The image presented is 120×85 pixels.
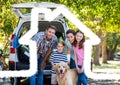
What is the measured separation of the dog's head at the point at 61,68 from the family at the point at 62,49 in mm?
62

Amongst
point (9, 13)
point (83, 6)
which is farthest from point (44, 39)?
point (9, 13)

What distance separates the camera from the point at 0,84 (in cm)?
1342

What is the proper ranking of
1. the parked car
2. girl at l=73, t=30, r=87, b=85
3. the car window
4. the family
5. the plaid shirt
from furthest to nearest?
the car window < the parked car < the plaid shirt < the family < girl at l=73, t=30, r=87, b=85

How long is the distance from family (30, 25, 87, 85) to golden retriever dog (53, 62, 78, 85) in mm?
79

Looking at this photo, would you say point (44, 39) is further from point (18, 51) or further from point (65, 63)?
point (18, 51)

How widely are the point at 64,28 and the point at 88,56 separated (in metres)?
5.02

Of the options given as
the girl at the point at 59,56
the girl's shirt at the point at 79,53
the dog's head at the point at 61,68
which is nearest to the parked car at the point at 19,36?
the dog's head at the point at 61,68

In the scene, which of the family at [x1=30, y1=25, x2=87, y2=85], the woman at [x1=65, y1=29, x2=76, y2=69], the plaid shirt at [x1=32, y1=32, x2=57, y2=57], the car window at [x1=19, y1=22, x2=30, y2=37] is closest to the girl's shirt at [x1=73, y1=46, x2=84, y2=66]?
the family at [x1=30, y1=25, x2=87, y2=85]

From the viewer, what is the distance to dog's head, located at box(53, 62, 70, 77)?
8.28 meters

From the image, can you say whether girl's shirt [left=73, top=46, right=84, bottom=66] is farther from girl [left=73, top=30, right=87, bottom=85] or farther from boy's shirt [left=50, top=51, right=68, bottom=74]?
boy's shirt [left=50, top=51, right=68, bottom=74]

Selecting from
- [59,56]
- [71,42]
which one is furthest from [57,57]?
[71,42]

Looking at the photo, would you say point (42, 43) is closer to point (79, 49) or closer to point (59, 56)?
point (59, 56)

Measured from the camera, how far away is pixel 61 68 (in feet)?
27.2

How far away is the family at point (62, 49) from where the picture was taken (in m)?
8.12
